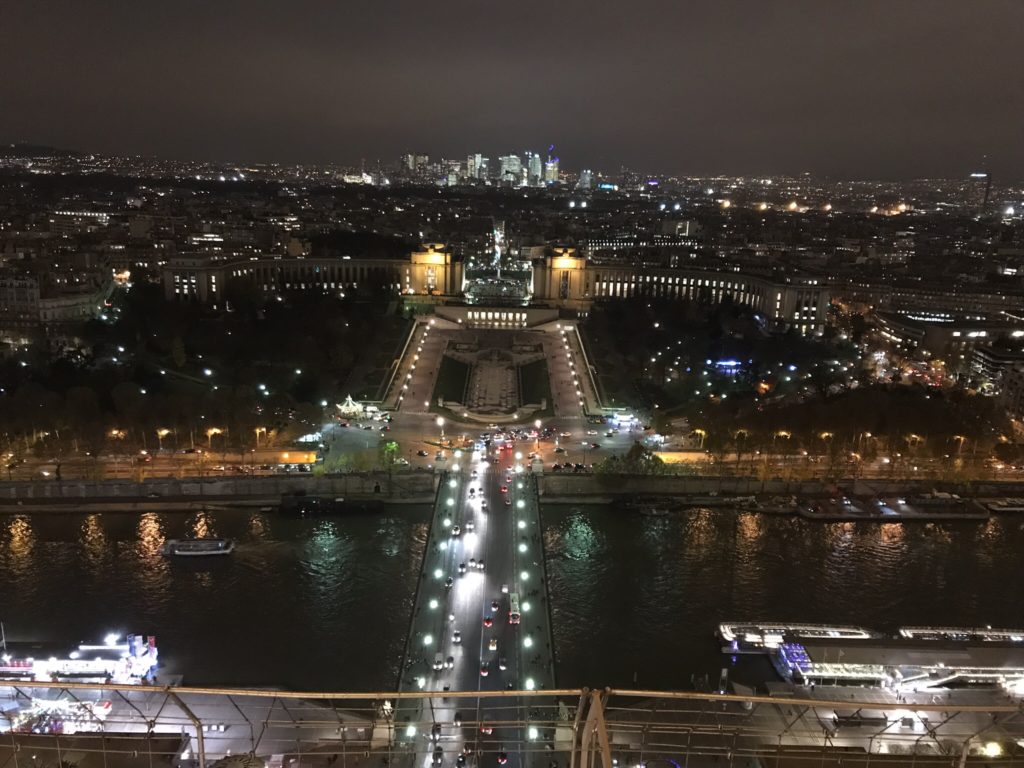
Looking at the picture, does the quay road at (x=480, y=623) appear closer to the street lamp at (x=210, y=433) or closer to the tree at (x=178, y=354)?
the street lamp at (x=210, y=433)

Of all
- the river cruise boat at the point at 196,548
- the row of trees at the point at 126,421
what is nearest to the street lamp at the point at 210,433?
the row of trees at the point at 126,421

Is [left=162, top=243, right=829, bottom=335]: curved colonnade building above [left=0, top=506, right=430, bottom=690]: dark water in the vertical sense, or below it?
above

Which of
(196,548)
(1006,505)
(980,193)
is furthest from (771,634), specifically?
(980,193)

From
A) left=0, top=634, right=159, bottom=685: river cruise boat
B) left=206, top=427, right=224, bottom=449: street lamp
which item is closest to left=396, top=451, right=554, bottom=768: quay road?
left=0, top=634, right=159, bottom=685: river cruise boat

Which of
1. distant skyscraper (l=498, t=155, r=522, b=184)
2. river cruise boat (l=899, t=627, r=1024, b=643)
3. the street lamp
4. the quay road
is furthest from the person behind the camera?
distant skyscraper (l=498, t=155, r=522, b=184)

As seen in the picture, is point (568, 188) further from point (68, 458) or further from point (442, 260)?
point (68, 458)

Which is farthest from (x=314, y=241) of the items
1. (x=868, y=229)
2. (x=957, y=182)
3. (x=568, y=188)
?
(x=957, y=182)

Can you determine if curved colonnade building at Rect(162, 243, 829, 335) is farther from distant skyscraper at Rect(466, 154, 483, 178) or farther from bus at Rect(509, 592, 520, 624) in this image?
distant skyscraper at Rect(466, 154, 483, 178)

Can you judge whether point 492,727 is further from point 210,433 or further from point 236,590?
point 210,433
